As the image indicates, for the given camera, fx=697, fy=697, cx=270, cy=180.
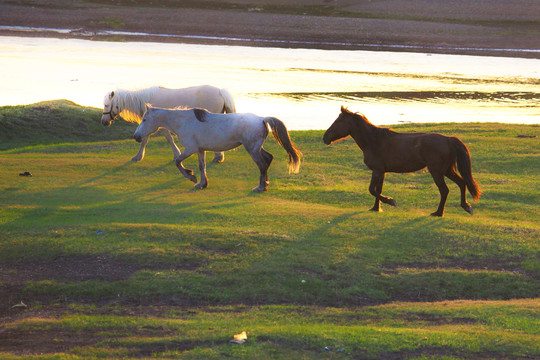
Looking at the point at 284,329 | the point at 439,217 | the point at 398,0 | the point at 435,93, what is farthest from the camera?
the point at 398,0

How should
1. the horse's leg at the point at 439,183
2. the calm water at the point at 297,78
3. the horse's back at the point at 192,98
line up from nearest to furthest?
the horse's leg at the point at 439,183 → the horse's back at the point at 192,98 → the calm water at the point at 297,78

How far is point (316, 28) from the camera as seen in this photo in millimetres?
66250

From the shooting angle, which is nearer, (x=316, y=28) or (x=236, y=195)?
(x=236, y=195)

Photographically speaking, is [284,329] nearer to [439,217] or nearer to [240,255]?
[240,255]

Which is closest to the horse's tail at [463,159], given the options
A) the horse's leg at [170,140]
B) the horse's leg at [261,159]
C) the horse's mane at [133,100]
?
the horse's leg at [261,159]

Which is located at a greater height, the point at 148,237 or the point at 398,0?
the point at 398,0

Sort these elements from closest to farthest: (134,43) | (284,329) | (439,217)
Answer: (284,329) → (439,217) → (134,43)

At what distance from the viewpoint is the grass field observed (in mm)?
8203

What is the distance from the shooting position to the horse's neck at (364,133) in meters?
14.1

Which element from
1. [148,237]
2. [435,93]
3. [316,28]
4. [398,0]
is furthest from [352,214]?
[398,0]

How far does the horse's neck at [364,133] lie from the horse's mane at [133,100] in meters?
7.06

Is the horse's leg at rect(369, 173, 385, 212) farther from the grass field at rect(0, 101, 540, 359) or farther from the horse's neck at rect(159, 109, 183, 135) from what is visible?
the horse's neck at rect(159, 109, 183, 135)

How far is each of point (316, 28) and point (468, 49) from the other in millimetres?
14348

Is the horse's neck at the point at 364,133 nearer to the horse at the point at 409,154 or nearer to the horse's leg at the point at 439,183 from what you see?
the horse at the point at 409,154
